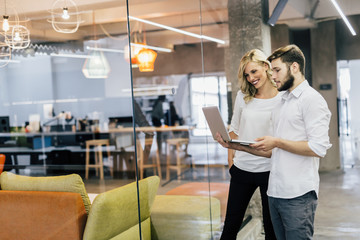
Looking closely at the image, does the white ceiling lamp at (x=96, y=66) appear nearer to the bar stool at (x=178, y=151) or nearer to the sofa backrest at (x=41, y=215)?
the bar stool at (x=178, y=151)

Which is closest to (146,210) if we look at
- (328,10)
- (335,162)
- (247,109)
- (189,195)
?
(189,195)

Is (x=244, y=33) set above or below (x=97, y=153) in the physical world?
above

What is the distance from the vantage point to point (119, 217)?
227 centimetres

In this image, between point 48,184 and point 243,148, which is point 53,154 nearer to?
point 48,184

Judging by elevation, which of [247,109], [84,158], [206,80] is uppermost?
[206,80]

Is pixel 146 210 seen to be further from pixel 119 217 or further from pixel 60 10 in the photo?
pixel 60 10

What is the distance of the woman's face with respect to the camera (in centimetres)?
241

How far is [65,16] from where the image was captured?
8617mm

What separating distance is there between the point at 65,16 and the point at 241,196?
717cm

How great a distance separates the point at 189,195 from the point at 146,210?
0.49 metres

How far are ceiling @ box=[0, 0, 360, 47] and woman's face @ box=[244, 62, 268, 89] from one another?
2.32ft

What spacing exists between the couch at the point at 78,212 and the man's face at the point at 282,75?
87cm

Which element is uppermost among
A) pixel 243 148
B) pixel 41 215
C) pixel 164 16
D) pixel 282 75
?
pixel 164 16

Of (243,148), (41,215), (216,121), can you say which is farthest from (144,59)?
(41,215)
